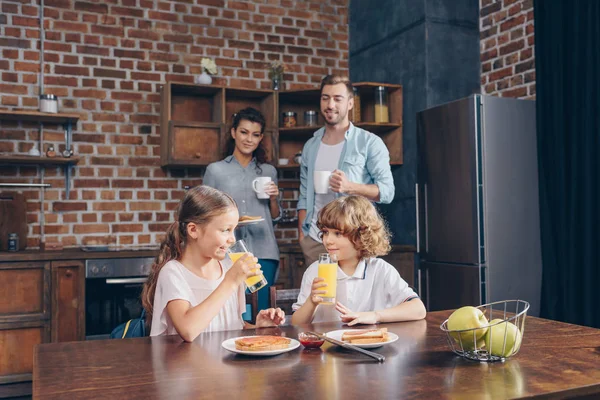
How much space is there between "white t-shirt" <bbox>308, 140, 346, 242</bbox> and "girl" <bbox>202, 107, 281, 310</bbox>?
0.89 ft

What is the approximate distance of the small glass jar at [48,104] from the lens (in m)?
3.59

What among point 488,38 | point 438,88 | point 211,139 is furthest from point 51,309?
point 488,38

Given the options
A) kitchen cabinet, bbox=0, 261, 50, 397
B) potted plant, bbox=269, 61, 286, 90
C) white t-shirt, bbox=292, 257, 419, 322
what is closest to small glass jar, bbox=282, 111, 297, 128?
potted plant, bbox=269, 61, 286, 90

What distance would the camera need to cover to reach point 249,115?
3.21 metres

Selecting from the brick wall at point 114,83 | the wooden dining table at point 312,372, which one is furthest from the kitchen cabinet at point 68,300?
the wooden dining table at point 312,372

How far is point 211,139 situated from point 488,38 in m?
1.94

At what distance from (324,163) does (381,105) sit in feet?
3.75

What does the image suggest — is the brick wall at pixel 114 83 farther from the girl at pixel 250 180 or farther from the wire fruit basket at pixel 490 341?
the wire fruit basket at pixel 490 341

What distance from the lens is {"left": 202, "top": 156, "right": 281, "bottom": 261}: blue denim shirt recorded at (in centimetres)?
321

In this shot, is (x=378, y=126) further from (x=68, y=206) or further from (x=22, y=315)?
(x=22, y=315)

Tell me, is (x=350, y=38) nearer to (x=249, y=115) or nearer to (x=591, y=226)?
(x=249, y=115)

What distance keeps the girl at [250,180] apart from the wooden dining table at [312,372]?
1.75 m

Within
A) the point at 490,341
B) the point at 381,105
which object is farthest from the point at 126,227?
the point at 490,341

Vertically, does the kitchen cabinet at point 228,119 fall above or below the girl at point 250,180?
above
